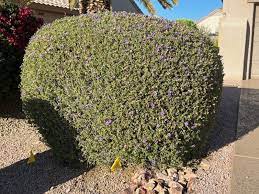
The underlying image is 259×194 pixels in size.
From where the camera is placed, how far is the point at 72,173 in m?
5.56

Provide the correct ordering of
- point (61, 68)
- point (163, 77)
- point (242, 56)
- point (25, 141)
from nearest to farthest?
point (163, 77) → point (61, 68) → point (25, 141) → point (242, 56)

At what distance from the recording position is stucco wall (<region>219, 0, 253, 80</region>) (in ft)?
44.0

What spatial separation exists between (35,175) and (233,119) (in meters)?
3.23

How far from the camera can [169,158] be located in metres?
5.20

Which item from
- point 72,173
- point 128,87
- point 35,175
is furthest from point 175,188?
point 35,175

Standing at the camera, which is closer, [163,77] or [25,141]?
[163,77]

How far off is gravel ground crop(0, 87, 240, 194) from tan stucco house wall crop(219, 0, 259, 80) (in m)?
7.18

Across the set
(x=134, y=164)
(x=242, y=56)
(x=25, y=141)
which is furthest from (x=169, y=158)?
(x=242, y=56)

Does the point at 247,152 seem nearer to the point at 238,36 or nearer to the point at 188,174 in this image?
the point at 188,174

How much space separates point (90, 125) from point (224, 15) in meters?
9.59

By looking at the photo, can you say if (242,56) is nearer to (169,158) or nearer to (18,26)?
(18,26)

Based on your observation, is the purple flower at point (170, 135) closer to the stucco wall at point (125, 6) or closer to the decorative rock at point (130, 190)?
the decorative rock at point (130, 190)

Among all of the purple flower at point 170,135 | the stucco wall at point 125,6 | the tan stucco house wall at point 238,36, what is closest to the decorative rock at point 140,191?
the purple flower at point 170,135

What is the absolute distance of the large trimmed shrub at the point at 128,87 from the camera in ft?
16.2
